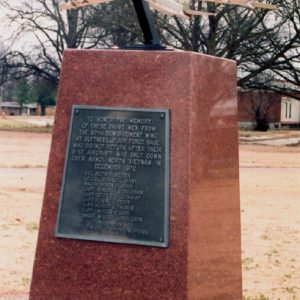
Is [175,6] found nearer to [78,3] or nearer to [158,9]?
[158,9]

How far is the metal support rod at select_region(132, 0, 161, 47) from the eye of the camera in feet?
19.0

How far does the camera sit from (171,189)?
207 inches

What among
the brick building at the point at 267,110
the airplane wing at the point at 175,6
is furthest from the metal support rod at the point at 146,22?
the brick building at the point at 267,110

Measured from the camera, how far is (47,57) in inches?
1512

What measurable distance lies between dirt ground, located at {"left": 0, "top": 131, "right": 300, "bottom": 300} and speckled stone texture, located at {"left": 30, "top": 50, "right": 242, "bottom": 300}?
138 centimetres

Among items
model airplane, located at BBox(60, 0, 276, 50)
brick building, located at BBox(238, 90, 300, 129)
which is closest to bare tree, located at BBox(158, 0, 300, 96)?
brick building, located at BBox(238, 90, 300, 129)

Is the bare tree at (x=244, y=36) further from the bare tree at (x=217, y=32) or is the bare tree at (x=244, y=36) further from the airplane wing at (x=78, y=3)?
the airplane wing at (x=78, y=3)

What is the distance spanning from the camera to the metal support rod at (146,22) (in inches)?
228

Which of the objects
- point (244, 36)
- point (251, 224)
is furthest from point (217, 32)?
point (251, 224)

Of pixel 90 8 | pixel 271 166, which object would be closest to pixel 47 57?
pixel 90 8

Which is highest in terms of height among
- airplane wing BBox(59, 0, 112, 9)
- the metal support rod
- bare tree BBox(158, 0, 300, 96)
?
bare tree BBox(158, 0, 300, 96)

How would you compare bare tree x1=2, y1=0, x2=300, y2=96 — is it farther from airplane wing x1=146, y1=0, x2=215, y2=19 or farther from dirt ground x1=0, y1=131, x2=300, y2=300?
airplane wing x1=146, y1=0, x2=215, y2=19

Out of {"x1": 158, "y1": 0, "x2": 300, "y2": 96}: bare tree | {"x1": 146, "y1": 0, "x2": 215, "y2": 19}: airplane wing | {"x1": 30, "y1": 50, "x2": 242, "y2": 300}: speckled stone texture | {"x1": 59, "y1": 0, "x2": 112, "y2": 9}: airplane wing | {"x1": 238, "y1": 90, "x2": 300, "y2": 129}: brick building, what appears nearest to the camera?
{"x1": 30, "y1": 50, "x2": 242, "y2": 300}: speckled stone texture

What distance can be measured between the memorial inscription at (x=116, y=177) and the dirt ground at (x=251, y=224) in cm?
159
